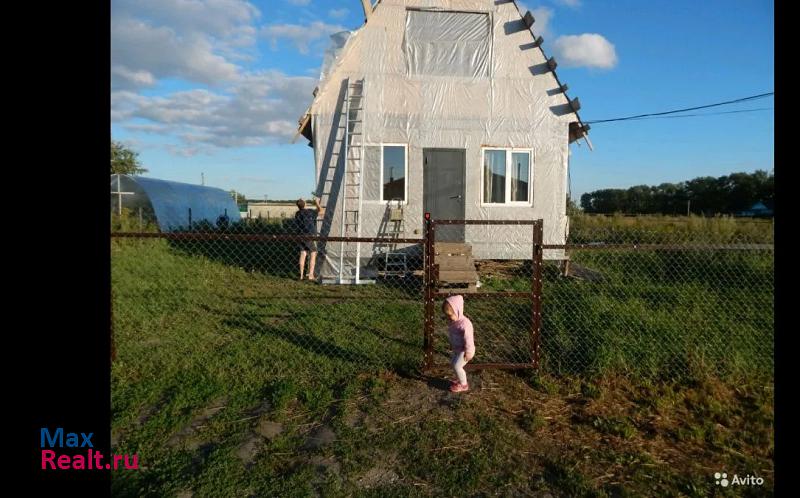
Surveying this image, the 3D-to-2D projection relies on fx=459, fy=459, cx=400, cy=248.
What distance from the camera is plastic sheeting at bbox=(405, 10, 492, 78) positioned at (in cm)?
1020

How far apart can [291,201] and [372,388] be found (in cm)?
5819

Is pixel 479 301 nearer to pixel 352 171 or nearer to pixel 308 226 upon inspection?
pixel 352 171

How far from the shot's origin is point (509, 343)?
235 inches

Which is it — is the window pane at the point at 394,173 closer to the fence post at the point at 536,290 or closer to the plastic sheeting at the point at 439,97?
the plastic sheeting at the point at 439,97

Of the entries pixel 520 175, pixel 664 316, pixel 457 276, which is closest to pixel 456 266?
pixel 457 276

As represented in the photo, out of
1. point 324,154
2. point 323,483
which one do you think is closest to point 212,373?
point 323,483

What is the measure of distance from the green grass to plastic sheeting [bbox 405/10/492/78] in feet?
19.1

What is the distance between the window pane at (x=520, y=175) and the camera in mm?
10672

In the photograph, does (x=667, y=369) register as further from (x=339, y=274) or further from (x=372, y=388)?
(x=339, y=274)

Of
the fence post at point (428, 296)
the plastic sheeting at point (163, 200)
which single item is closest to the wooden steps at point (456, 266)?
the fence post at point (428, 296)

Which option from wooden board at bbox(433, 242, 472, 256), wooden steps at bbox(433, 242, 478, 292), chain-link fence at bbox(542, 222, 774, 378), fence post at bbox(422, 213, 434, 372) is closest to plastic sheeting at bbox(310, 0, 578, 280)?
wooden board at bbox(433, 242, 472, 256)

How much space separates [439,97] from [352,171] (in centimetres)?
256

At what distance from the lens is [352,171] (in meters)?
10.3

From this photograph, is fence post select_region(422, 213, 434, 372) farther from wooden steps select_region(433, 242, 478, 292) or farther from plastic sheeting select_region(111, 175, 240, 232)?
plastic sheeting select_region(111, 175, 240, 232)
